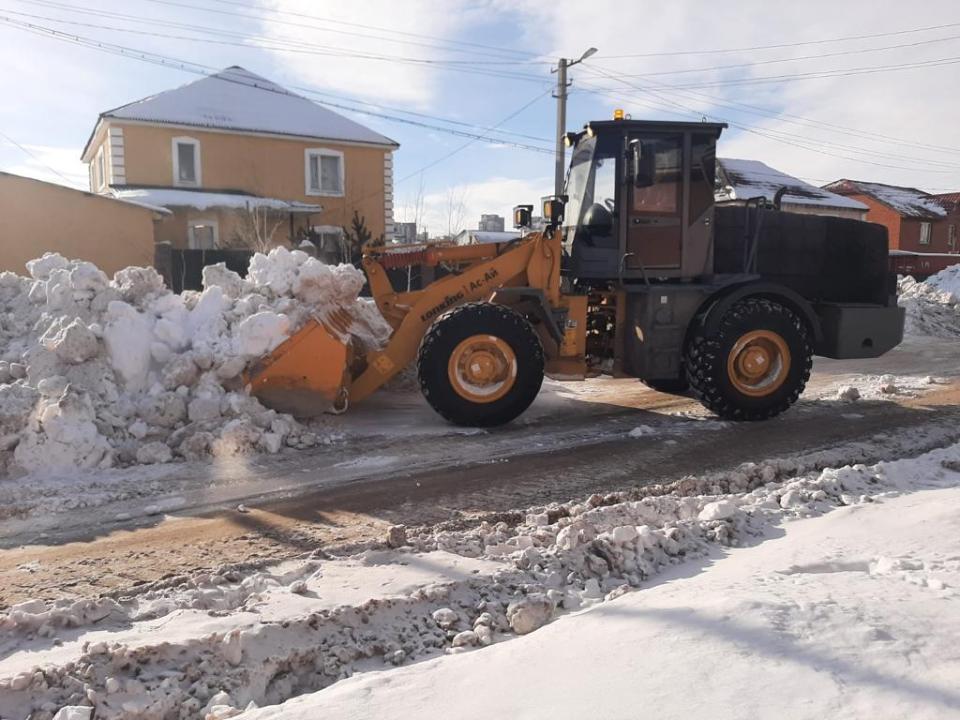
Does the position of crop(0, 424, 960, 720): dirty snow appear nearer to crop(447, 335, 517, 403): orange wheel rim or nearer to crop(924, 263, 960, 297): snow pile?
crop(447, 335, 517, 403): orange wheel rim

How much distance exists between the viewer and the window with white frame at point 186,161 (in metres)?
24.0

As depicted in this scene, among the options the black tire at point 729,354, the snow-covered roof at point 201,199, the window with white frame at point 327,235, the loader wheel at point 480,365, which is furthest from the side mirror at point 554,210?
the window with white frame at point 327,235

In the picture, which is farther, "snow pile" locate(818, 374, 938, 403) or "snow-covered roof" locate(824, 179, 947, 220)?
"snow-covered roof" locate(824, 179, 947, 220)

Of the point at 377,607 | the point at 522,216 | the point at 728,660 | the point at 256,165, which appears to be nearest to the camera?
the point at 728,660

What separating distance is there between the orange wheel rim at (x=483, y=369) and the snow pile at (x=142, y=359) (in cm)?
140

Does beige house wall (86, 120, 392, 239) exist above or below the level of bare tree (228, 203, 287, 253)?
above

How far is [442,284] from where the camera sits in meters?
7.25

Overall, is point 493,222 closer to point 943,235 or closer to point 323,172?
point 323,172

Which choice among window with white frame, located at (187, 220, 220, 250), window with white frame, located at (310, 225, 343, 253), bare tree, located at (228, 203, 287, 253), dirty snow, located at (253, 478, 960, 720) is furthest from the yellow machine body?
window with white frame, located at (310, 225, 343, 253)

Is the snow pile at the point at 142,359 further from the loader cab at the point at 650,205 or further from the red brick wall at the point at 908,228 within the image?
the red brick wall at the point at 908,228

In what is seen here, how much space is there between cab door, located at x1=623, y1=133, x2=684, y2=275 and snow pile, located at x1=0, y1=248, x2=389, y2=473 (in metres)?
2.85

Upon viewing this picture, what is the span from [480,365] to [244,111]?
22.4 m

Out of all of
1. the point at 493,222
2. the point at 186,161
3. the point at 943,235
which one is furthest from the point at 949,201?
the point at 186,161

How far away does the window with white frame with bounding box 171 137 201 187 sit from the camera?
78.7 ft
